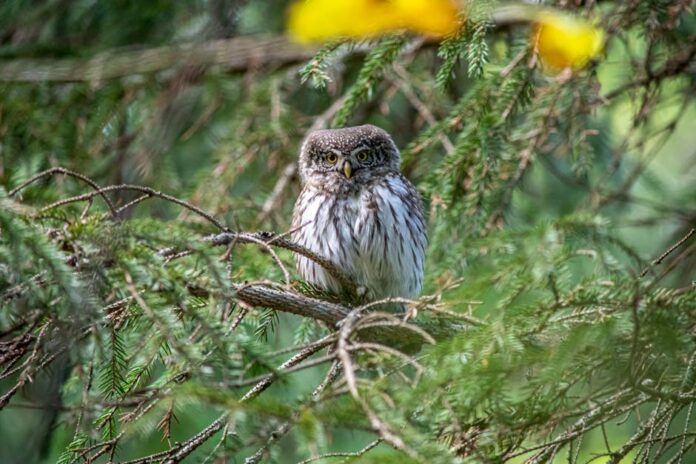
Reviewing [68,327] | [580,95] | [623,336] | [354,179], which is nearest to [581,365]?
[623,336]

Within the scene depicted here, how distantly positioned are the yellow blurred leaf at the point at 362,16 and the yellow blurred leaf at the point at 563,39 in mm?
281

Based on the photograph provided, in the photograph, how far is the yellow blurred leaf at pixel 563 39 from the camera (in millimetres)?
2185

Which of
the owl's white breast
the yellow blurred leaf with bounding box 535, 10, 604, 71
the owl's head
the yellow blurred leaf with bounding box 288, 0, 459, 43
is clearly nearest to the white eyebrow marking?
the owl's head

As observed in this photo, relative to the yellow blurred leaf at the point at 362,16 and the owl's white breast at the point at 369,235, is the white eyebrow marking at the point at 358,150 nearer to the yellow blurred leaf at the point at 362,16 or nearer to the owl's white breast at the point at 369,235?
the owl's white breast at the point at 369,235

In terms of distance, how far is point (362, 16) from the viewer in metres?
2.25

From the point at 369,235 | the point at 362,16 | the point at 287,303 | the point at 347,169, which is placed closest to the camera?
the point at 362,16

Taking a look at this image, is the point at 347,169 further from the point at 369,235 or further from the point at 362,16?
the point at 362,16

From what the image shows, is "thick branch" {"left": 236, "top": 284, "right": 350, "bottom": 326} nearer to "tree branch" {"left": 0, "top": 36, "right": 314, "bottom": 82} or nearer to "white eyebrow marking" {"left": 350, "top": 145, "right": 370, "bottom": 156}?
"white eyebrow marking" {"left": 350, "top": 145, "right": 370, "bottom": 156}

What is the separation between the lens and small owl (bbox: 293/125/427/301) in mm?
3658

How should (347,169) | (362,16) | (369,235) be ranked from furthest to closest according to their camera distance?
1. (347,169)
2. (369,235)
3. (362,16)

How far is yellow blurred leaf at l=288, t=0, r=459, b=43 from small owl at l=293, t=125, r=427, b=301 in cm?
121

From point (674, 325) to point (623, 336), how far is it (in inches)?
4.1

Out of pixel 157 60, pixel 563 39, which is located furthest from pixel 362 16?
pixel 157 60

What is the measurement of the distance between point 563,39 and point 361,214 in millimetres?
1551
